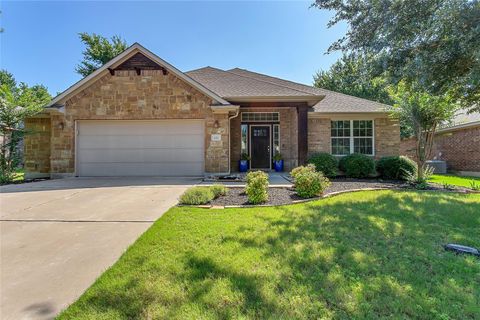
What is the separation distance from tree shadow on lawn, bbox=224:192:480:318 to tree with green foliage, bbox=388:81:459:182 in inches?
160

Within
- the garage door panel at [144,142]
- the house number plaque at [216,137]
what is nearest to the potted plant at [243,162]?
the house number plaque at [216,137]

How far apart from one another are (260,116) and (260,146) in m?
1.54

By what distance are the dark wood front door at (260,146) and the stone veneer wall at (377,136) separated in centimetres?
207

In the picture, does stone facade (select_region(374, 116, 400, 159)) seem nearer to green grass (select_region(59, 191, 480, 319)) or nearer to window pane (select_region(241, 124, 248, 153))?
window pane (select_region(241, 124, 248, 153))

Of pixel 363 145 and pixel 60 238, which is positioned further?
pixel 363 145

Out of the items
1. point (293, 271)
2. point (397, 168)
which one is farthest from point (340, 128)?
point (293, 271)

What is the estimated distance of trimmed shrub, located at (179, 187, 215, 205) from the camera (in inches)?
215

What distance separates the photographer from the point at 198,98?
1030cm

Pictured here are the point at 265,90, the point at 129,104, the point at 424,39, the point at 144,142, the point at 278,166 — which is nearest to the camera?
the point at 424,39

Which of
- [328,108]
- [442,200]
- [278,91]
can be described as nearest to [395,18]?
[442,200]

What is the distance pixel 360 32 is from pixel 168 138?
7.82 m

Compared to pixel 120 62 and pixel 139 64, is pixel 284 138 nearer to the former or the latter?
pixel 139 64

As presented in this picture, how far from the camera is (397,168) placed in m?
9.56

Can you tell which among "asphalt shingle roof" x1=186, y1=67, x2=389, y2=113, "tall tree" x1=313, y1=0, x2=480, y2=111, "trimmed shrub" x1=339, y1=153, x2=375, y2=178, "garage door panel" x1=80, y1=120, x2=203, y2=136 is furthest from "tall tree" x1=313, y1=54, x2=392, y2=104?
"garage door panel" x1=80, y1=120, x2=203, y2=136
